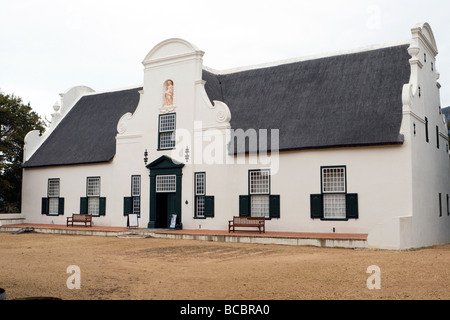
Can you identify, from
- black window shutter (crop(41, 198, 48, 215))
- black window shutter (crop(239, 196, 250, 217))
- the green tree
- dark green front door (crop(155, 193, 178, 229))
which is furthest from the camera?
the green tree

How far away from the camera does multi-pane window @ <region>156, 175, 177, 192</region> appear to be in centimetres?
2423

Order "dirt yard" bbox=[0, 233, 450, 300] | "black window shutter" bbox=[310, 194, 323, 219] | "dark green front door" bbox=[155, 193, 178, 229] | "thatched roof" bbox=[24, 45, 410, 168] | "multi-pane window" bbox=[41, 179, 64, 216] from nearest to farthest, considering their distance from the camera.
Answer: "dirt yard" bbox=[0, 233, 450, 300], "thatched roof" bbox=[24, 45, 410, 168], "black window shutter" bbox=[310, 194, 323, 219], "dark green front door" bbox=[155, 193, 178, 229], "multi-pane window" bbox=[41, 179, 64, 216]

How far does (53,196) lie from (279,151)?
15.2 m

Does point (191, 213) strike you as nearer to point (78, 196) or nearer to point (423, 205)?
point (78, 196)

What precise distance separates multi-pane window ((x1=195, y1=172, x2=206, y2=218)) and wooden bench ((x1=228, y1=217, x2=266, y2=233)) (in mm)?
2517

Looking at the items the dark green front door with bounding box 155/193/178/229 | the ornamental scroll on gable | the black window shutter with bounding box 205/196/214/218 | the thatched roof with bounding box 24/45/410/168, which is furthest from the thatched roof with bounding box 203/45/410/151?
the dark green front door with bounding box 155/193/178/229

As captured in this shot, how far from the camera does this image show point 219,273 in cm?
1134

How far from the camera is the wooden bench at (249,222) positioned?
2077cm

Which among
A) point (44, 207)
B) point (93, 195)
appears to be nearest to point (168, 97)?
point (93, 195)

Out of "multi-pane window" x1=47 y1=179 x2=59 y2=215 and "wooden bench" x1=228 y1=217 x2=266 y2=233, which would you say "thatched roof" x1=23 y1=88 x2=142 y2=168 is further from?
"wooden bench" x1=228 y1=217 x2=266 y2=233

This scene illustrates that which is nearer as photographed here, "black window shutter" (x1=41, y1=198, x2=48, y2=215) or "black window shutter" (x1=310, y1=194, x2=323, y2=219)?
"black window shutter" (x1=310, y1=194, x2=323, y2=219)

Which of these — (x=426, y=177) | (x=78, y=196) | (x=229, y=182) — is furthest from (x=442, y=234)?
(x=78, y=196)

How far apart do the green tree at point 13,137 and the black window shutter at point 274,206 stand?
60.4ft

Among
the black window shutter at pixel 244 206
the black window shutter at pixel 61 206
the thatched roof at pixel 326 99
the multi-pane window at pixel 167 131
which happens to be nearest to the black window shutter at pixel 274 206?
the black window shutter at pixel 244 206
